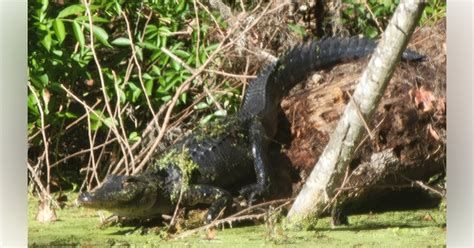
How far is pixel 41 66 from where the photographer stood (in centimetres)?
427

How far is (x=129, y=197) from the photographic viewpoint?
366 cm

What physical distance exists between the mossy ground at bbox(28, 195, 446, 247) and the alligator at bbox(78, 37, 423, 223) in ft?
0.45

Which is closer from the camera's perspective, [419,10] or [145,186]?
[419,10]

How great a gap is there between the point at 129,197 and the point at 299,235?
30.1 inches

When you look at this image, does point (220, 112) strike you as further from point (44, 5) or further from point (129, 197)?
point (44, 5)

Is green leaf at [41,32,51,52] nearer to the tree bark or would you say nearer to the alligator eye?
the alligator eye

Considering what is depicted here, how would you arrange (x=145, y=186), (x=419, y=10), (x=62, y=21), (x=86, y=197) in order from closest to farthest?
(x=419, y=10) < (x=86, y=197) < (x=145, y=186) < (x=62, y=21)

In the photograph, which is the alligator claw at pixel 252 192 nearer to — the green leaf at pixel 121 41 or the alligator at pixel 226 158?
the alligator at pixel 226 158

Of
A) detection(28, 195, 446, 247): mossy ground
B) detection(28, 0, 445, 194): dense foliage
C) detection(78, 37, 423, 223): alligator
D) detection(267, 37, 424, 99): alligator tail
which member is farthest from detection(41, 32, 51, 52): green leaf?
detection(267, 37, 424, 99): alligator tail

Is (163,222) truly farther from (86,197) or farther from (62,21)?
(62,21)

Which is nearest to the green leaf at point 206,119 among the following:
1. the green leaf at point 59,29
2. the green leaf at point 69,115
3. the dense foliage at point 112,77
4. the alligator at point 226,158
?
the dense foliage at point 112,77
